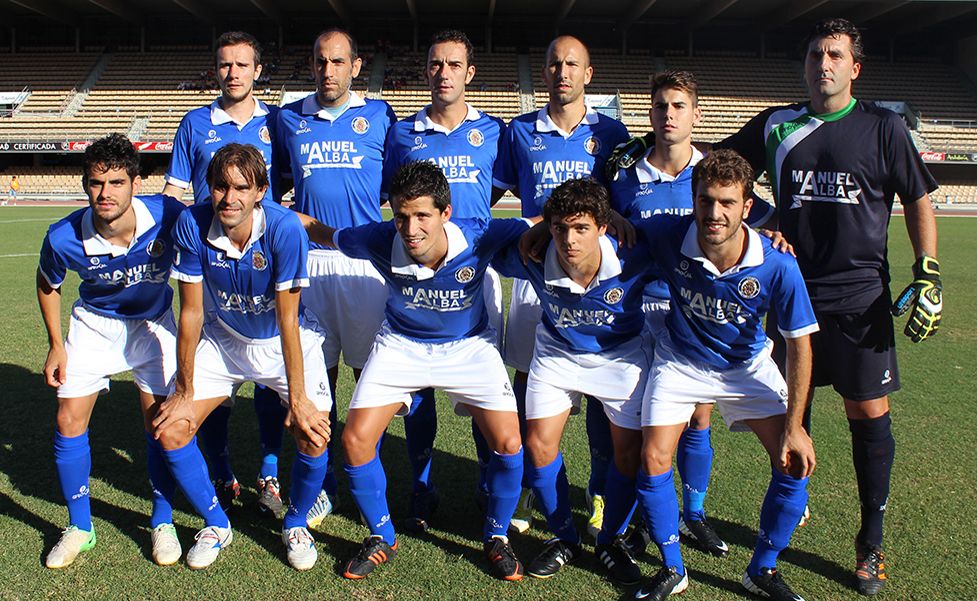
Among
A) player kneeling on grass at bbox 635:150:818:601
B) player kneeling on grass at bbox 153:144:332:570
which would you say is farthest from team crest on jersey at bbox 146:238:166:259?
player kneeling on grass at bbox 635:150:818:601

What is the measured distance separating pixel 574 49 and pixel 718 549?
2.32 m

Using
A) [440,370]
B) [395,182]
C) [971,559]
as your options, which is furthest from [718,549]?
[395,182]

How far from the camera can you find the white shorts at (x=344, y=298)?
370 centimetres

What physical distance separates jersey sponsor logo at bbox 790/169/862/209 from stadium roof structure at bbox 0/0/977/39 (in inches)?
1044

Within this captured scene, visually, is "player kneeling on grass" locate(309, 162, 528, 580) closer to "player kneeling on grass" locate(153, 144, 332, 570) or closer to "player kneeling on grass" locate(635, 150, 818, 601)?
"player kneeling on grass" locate(153, 144, 332, 570)

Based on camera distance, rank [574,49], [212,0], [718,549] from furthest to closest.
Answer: [212,0] → [574,49] → [718,549]

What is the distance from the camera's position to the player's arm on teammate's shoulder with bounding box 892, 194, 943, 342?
→ 298 cm

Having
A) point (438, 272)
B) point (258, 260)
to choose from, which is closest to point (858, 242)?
point (438, 272)

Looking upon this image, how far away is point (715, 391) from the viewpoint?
2.97m

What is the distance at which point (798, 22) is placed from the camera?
30391 millimetres

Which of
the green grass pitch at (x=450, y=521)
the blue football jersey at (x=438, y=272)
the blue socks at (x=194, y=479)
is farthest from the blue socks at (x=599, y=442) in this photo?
the blue socks at (x=194, y=479)

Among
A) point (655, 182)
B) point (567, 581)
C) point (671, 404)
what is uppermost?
point (655, 182)

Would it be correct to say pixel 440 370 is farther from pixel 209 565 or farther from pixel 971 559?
pixel 971 559

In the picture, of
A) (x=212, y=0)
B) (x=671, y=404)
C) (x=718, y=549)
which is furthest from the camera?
(x=212, y=0)
